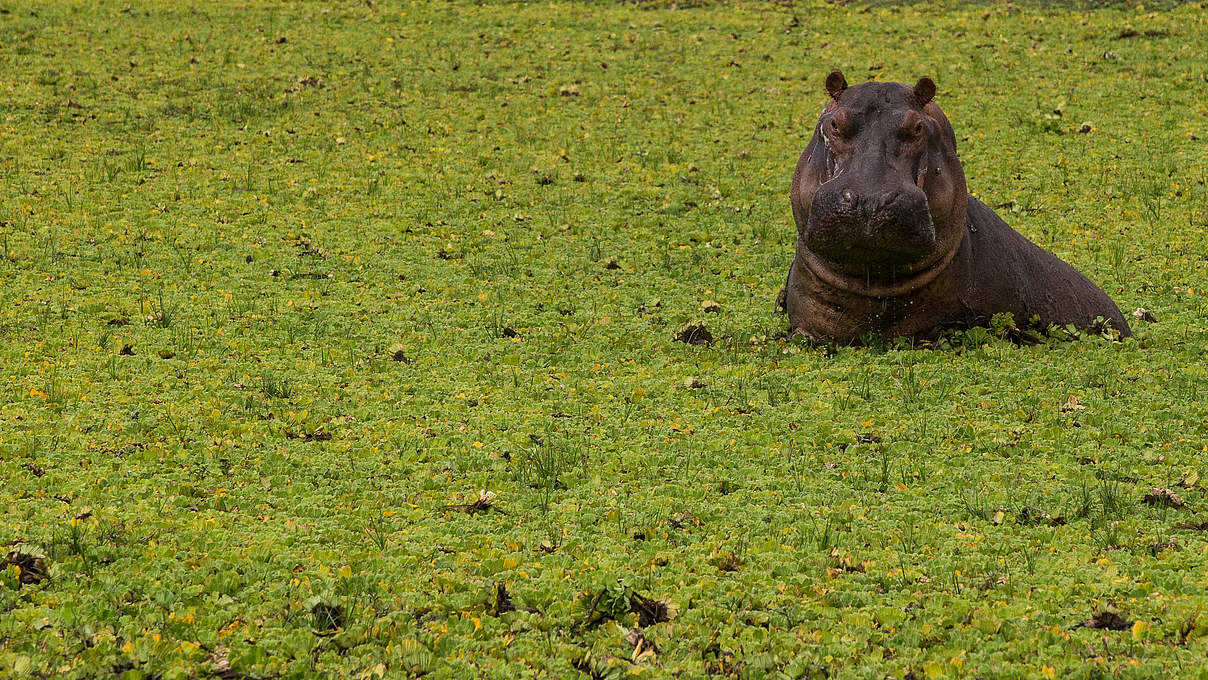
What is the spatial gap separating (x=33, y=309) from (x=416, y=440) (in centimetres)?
400

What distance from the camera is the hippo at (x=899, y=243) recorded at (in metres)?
7.35

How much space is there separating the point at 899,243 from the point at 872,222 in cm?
25

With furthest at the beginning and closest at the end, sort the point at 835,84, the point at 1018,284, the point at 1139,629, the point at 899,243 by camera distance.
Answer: the point at 1018,284 < the point at 835,84 < the point at 899,243 < the point at 1139,629

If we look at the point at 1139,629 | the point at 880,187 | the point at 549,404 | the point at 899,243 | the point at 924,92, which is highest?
the point at 924,92

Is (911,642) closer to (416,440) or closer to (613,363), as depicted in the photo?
(416,440)

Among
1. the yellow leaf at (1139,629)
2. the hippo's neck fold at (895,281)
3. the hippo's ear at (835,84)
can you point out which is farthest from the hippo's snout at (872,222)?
the yellow leaf at (1139,629)

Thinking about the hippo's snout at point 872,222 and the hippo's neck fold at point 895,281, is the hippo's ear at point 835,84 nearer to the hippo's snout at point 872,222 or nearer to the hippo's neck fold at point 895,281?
the hippo's snout at point 872,222

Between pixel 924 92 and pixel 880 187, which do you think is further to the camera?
pixel 924 92

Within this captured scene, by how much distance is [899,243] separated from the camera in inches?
290

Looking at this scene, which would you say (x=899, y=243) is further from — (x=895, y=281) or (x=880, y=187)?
(x=895, y=281)

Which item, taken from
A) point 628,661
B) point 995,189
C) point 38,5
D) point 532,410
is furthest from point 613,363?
point 38,5

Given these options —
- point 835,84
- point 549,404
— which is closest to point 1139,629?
point 549,404

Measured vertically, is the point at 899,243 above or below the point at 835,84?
below

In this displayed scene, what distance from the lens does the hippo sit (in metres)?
7.35
